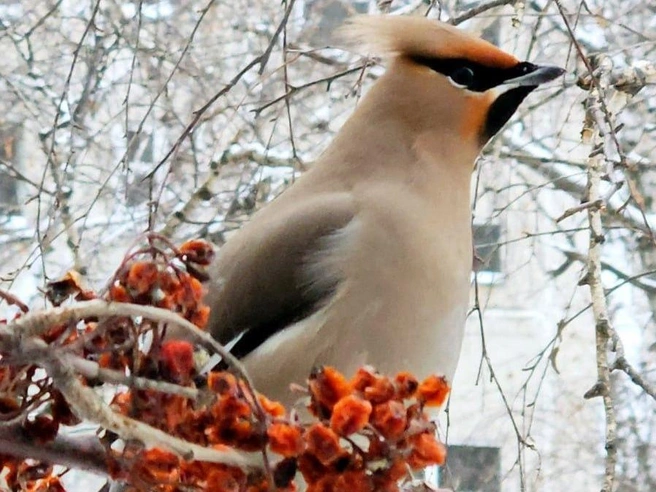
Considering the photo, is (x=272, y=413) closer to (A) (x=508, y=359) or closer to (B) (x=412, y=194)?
(B) (x=412, y=194)

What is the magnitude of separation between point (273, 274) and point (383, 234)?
0.10 m

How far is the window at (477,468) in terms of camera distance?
234 centimetres

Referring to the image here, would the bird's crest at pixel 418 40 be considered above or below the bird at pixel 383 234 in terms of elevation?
above

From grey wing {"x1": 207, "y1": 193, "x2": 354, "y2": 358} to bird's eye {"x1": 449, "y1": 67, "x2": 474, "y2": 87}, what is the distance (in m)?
0.16

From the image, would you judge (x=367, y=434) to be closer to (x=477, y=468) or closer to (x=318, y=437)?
(x=318, y=437)

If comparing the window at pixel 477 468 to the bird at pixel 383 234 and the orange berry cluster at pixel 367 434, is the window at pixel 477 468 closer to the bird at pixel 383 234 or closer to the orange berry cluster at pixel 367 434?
the bird at pixel 383 234

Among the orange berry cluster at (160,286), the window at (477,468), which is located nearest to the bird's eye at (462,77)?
the orange berry cluster at (160,286)

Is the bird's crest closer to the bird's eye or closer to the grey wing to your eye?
the bird's eye

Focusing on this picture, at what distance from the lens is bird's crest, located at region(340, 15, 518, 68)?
1001 millimetres

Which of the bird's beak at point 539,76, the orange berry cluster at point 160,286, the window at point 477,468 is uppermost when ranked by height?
the bird's beak at point 539,76

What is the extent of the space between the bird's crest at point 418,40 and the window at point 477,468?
1.34 meters

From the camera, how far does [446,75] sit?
107 cm

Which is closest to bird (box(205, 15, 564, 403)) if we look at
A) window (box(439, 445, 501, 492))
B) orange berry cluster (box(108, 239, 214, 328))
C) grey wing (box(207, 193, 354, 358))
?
grey wing (box(207, 193, 354, 358))

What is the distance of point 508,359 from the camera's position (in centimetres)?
279
